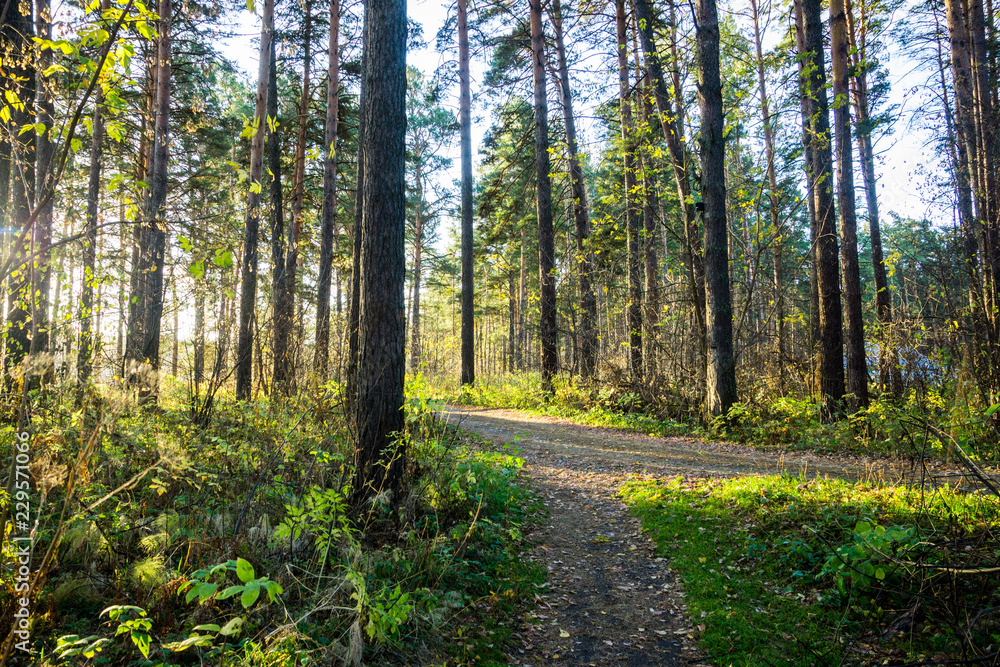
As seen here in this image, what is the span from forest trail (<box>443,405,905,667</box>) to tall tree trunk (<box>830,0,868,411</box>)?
303cm

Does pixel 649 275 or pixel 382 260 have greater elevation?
pixel 649 275

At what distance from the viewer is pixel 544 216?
13688mm

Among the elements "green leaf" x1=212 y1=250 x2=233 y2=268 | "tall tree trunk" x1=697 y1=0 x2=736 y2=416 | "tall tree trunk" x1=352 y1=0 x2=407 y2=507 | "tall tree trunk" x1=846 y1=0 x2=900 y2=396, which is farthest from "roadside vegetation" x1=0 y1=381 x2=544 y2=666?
"tall tree trunk" x1=846 y1=0 x2=900 y2=396

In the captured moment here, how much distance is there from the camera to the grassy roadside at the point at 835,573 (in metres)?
2.69

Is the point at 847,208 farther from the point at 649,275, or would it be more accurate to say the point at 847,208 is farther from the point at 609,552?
the point at 609,552

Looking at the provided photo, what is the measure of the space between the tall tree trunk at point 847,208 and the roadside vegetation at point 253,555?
26.0ft

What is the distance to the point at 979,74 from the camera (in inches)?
404

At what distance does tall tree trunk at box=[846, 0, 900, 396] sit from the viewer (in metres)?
9.12

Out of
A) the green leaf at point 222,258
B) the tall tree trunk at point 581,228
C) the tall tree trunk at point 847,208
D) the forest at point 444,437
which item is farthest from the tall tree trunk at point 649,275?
the green leaf at point 222,258

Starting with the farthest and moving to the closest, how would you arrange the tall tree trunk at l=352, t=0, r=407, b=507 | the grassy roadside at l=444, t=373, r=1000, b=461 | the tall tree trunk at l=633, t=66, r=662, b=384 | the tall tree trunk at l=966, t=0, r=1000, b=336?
the tall tree trunk at l=633, t=66, r=662, b=384 → the tall tree trunk at l=966, t=0, r=1000, b=336 → the grassy roadside at l=444, t=373, r=1000, b=461 → the tall tree trunk at l=352, t=0, r=407, b=507

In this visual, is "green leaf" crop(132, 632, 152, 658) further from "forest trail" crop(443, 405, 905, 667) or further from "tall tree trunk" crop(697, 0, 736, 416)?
"tall tree trunk" crop(697, 0, 736, 416)

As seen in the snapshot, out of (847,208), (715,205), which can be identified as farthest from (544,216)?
(847,208)

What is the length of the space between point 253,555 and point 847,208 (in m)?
11.6

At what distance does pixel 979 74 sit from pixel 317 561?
15.4 metres
